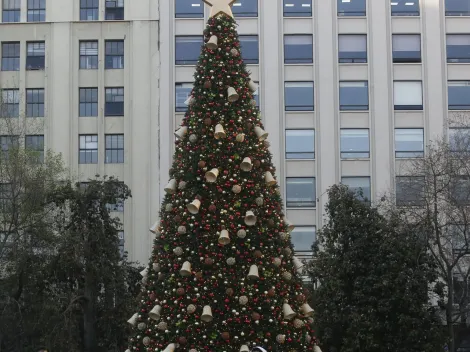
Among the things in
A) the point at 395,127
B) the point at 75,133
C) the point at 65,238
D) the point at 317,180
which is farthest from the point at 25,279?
the point at 395,127

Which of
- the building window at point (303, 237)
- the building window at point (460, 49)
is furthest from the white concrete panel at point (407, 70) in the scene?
the building window at point (303, 237)

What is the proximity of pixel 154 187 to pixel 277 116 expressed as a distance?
7.51 m

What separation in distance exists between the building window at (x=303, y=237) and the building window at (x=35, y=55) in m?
16.5

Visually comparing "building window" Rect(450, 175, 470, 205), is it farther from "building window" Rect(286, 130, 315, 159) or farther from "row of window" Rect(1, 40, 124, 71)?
"row of window" Rect(1, 40, 124, 71)

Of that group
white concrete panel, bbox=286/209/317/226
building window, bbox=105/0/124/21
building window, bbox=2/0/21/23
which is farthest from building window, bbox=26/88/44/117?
white concrete panel, bbox=286/209/317/226

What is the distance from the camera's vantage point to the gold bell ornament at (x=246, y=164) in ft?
57.7

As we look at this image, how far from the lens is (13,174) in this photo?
32.5 m

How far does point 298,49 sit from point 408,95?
6.35 m

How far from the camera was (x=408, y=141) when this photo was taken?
4597 centimetres

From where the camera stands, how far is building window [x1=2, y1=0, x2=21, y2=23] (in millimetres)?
48312

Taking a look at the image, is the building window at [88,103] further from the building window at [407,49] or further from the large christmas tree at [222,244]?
the large christmas tree at [222,244]

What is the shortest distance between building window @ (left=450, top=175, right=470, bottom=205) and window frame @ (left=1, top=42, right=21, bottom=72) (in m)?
26.8

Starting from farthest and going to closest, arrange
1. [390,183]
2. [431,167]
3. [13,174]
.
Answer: [390,183] < [13,174] < [431,167]

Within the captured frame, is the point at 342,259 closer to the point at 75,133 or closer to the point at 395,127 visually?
the point at 395,127
